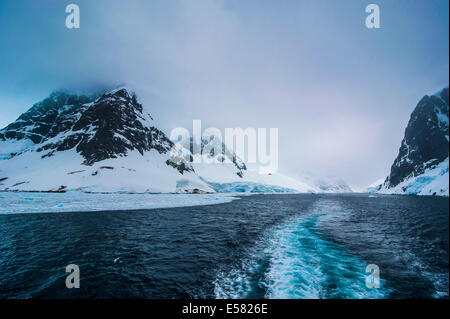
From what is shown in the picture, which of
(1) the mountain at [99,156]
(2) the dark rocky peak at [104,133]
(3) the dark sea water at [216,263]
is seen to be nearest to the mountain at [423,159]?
(3) the dark sea water at [216,263]

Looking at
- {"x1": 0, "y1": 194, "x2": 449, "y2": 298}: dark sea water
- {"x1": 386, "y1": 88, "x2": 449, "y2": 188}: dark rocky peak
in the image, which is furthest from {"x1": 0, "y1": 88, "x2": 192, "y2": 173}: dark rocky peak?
{"x1": 386, "y1": 88, "x2": 449, "y2": 188}: dark rocky peak

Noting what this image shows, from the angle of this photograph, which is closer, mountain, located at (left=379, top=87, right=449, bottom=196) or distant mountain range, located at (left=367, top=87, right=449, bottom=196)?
distant mountain range, located at (left=367, top=87, right=449, bottom=196)

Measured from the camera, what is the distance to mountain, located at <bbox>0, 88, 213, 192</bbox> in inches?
3791

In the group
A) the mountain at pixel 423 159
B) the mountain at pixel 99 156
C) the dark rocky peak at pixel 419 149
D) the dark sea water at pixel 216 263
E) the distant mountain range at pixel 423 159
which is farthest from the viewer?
the dark rocky peak at pixel 419 149

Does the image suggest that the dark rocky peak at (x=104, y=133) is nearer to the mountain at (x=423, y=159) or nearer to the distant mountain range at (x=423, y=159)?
the mountain at (x=423, y=159)

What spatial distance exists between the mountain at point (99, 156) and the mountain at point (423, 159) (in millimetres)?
129042

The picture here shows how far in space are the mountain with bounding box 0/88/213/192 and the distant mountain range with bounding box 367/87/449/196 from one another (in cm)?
12904

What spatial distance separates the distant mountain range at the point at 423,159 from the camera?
97062 millimetres

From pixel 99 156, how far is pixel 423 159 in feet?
792

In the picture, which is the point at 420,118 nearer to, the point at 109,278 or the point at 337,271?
the point at 337,271

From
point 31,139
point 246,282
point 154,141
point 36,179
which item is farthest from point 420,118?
point 31,139

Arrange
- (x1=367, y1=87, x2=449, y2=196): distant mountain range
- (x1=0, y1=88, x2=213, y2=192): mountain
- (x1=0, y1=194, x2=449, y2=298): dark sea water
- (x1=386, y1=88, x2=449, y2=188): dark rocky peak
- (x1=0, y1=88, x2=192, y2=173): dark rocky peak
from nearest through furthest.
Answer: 1. (x1=0, y1=194, x2=449, y2=298): dark sea water
2. (x1=0, y1=88, x2=213, y2=192): mountain
3. (x1=367, y1=87, x2=449, y2=196): distant mountain range
4. (x1=386, y1=88, x2=449, y2=188): dark rocky peak
5. (x1=0, y1=88, x2=192, y2=173): dark rocky peak

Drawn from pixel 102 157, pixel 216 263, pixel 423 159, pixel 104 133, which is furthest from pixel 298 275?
pixel 423 159

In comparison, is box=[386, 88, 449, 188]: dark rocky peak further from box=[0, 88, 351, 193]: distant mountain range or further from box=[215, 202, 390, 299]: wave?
box=[0, 88, 351, 193]: distant mountain range
